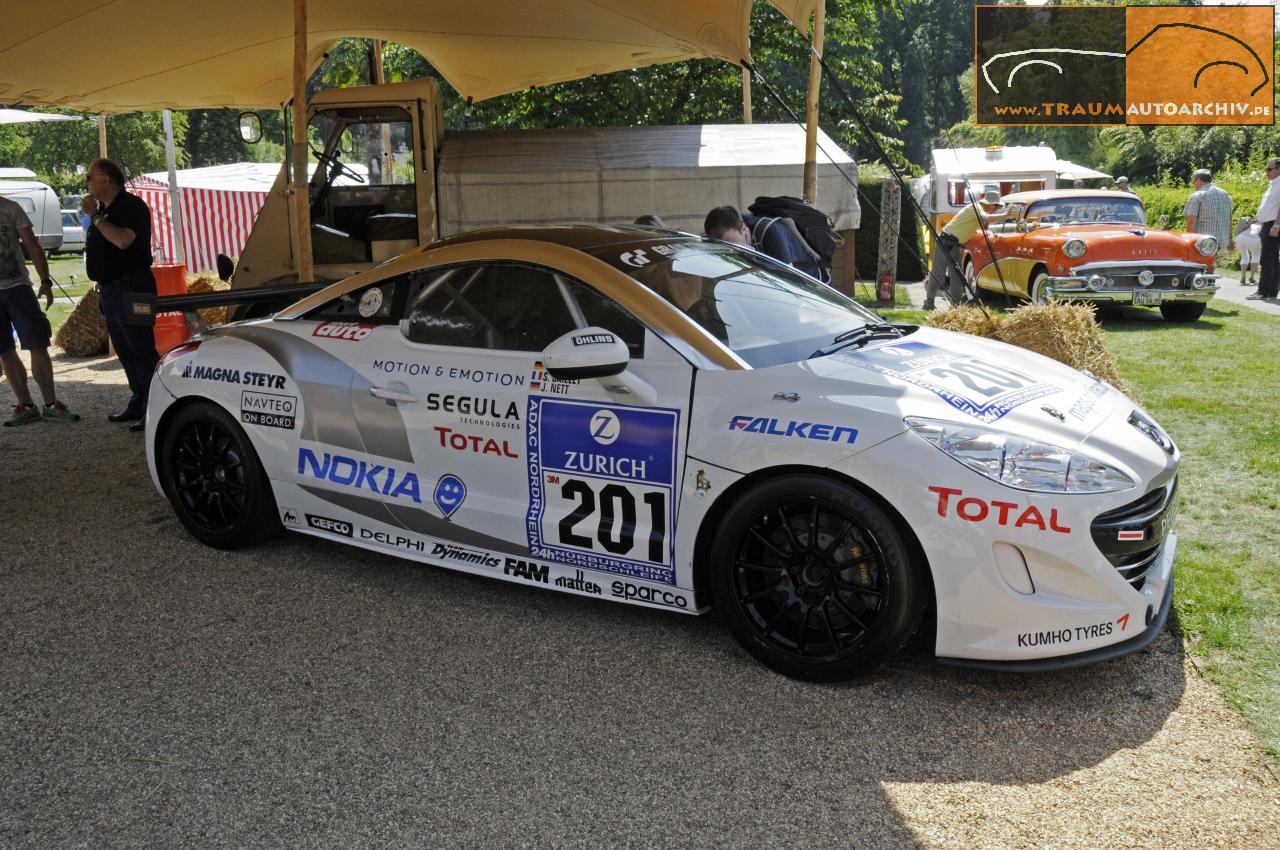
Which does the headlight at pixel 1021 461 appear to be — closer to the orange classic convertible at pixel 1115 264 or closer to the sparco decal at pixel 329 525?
the sparco decal at pixel 329 525

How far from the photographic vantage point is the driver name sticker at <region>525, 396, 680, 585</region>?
13.3 feet

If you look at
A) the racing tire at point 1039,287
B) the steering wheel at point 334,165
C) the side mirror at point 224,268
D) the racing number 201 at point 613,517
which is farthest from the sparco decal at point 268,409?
the racing tire at point 1039,287

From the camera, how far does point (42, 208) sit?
28141mm

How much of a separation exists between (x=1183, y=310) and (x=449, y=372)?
38.0ft

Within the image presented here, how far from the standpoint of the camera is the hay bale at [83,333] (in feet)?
41.3

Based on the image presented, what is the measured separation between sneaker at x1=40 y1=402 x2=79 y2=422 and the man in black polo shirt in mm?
704

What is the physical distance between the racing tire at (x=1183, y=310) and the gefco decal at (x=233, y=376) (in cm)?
1151

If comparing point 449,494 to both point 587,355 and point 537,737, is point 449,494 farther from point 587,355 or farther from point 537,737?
point 537,737

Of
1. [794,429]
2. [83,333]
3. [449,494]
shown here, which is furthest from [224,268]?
[794,429]

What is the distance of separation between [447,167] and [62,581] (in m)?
6.41

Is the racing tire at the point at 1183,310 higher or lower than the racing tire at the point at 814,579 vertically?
higher

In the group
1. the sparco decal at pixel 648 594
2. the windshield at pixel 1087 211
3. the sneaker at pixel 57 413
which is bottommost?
the sparco decal at pixel 648 594

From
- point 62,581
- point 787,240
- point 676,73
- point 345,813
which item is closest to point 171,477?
point 62,581

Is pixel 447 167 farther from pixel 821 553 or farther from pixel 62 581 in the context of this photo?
pixel 821 553
